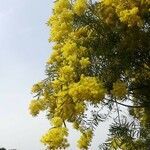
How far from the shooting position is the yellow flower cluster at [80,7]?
442 inches

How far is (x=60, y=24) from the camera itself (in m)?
11.4

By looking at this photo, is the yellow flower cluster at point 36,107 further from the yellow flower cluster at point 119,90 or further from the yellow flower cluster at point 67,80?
the yellow flower cluster at point 119,90

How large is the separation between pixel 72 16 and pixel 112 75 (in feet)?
5.23

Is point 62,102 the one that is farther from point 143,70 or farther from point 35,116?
point 143,70

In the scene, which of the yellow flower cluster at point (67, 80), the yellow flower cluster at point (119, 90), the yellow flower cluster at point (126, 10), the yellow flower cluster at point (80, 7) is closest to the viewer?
the yellow flower cluster at point (67, 80)

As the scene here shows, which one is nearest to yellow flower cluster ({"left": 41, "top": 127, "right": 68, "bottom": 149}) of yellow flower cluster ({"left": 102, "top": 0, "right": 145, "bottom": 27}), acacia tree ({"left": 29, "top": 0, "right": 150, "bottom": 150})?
acacia tree ({"left": 29, "top": 0, "right": 150, "bottom": 150})

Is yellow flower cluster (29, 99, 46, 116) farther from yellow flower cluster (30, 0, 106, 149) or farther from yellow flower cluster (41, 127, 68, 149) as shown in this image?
yellow flower cluster (41, 127, 68, 149)

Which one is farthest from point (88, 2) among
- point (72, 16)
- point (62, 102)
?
point (62, 102)

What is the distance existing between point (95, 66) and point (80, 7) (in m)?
1.33

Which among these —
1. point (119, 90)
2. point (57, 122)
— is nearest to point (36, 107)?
point (57, 122)

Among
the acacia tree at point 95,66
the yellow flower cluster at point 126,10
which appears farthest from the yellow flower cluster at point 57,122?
the yellow flower cluster at point 126,10

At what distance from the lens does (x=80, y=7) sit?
11.3 m

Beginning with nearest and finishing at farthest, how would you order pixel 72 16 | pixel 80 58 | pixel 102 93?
pixel 102 93 → pixel 80 58 → pixel 72 16

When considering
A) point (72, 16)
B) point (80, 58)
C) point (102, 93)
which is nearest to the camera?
point (102, 93)
